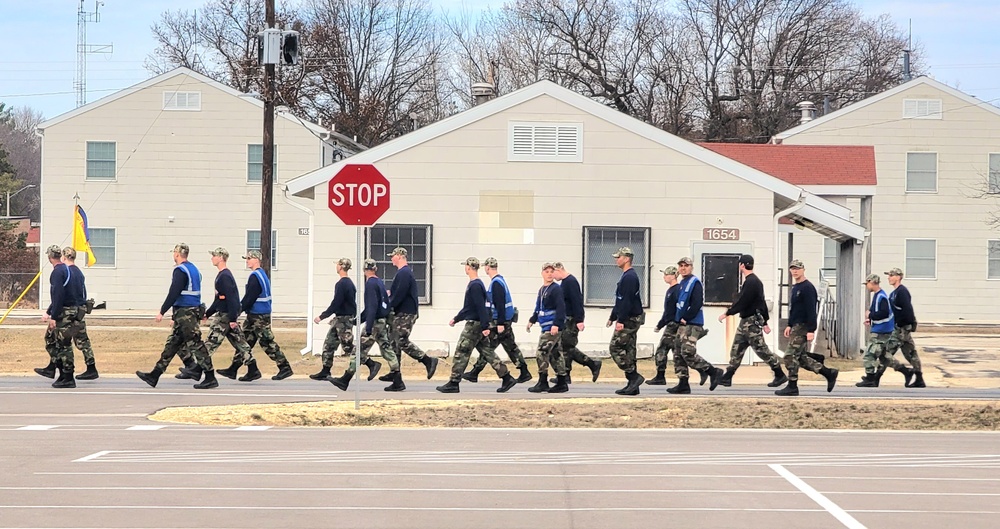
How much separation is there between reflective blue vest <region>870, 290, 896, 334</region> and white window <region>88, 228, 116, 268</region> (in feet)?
91.8

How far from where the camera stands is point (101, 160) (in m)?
41.3

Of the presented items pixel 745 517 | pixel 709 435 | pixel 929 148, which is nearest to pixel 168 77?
pixel 929 148

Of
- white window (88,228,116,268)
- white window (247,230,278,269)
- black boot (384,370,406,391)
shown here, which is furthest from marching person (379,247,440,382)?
white window (88,228,116,268)

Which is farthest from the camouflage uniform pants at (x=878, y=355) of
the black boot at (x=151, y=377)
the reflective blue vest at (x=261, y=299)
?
the black boot at (x=151, y=377)

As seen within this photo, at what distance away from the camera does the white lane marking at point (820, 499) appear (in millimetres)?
8406

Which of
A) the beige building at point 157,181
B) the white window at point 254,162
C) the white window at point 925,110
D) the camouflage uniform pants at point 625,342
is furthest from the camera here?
the white window at point 925,110

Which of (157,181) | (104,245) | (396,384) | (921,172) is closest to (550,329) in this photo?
(396,384)

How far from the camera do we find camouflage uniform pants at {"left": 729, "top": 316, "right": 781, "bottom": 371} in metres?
17.2

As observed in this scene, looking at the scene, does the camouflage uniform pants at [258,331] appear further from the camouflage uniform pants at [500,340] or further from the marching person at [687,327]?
the marching person at [687,327]

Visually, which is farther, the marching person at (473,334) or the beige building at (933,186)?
the beige building at (933,186)

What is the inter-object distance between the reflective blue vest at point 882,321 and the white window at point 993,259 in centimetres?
2489

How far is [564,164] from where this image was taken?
2398 centimetres

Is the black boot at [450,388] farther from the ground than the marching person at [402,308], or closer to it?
closer to it

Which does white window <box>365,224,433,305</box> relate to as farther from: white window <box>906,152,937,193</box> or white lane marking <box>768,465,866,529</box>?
white window <box>906,152,937,193</box>
